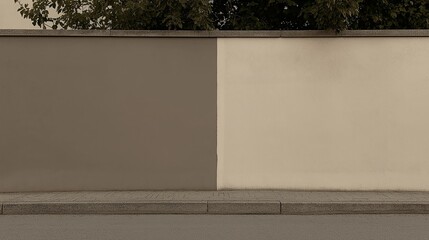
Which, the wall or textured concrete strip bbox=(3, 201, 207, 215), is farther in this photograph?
the wall

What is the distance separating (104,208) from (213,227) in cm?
195

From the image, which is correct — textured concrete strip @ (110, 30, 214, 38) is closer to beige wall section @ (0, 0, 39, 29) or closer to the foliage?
the foliage

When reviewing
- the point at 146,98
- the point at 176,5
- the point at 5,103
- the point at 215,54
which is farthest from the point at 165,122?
the point at 5,103

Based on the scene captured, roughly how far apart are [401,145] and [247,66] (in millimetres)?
3079

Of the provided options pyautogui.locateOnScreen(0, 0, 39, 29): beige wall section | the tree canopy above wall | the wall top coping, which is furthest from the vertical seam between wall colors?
pyautogui.locateOnScreen(0, 0, 39, 29): beige wall section

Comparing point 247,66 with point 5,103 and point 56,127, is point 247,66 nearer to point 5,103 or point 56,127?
point 56,127

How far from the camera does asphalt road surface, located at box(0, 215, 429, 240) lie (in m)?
6.70

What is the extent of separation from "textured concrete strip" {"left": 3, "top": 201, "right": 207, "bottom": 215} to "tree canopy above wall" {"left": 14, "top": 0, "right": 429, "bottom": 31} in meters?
3.33

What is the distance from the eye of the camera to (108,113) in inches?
388

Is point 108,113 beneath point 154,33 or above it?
beneath

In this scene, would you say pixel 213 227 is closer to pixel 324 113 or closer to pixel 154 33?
pixel 324 113

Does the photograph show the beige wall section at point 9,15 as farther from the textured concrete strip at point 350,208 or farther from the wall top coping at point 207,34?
the textured concrete strip at point 350,208

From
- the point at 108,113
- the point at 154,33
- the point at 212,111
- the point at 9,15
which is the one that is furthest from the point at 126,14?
the point at 9,15

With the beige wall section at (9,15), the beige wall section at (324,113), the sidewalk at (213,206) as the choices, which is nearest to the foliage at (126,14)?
the beige wall section at (324,113)
